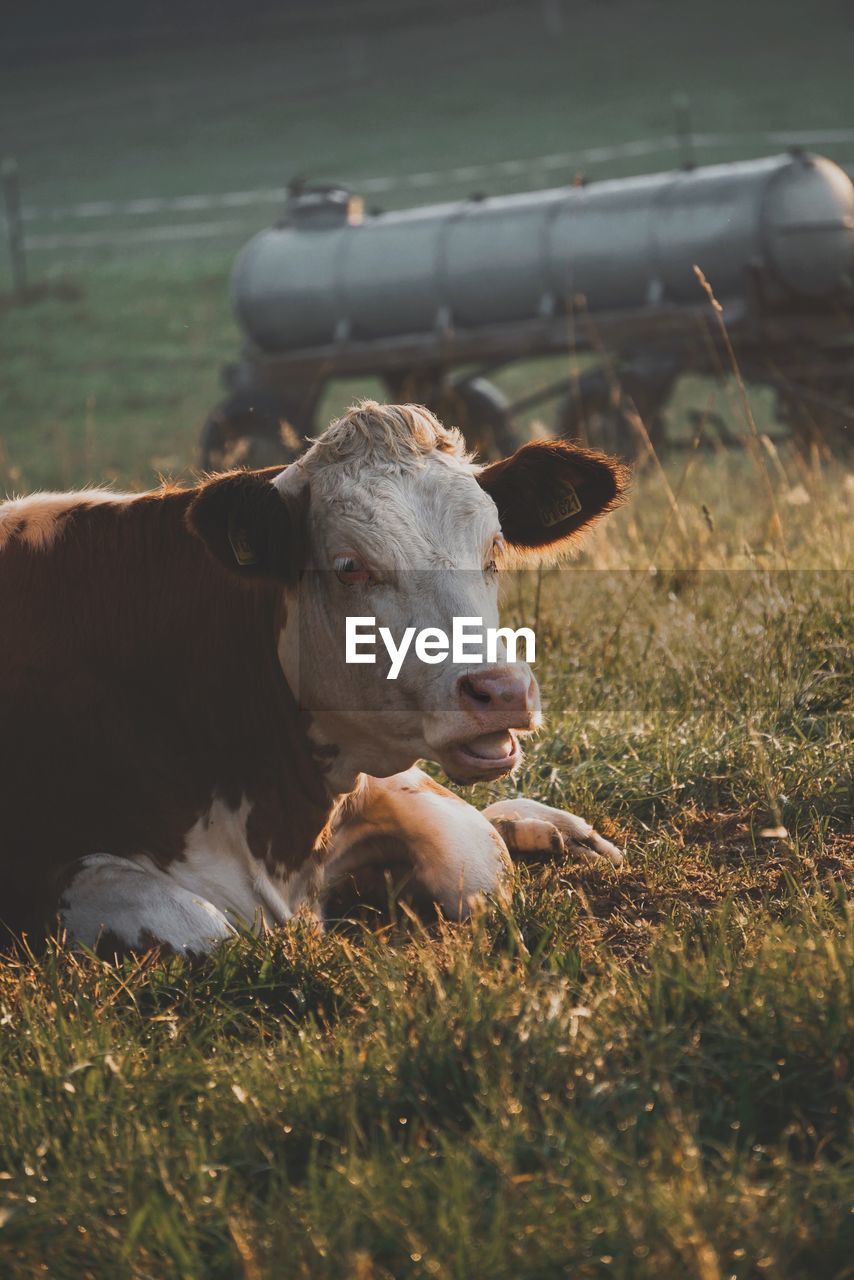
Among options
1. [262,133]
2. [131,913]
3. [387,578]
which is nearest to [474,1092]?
[131,913]

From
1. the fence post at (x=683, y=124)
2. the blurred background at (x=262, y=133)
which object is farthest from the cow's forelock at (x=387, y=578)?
the fence post at (x=683, y=124)

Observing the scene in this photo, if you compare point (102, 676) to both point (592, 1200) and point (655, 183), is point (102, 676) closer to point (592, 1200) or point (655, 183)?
point (592, 1200)

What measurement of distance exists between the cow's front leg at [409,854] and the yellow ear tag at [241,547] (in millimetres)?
731

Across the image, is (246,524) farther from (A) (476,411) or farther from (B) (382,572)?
(A) (476,411)

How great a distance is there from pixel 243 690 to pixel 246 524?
425 mm

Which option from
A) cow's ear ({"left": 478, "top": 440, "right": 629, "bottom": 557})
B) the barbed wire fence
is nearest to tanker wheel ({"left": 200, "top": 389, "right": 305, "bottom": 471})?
cow's ear ({"left": 478, "top": 440, "right": 629, "bottom": 557})

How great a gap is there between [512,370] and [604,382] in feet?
28.6

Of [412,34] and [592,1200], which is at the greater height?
[412,34]

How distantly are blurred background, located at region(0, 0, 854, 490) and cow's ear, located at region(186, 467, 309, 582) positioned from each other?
30.8 ft

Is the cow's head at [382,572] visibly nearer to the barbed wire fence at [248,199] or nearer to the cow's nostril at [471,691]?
the cow's nostril at [471,691]

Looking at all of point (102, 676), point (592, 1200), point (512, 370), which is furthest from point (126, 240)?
point (592, 1200)

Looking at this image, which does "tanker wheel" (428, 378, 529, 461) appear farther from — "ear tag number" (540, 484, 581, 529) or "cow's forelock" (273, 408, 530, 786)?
"cow's forelock" (273, 408, 530, 786)

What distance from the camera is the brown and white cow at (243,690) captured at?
3477mm

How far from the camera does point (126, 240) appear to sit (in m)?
26.5
